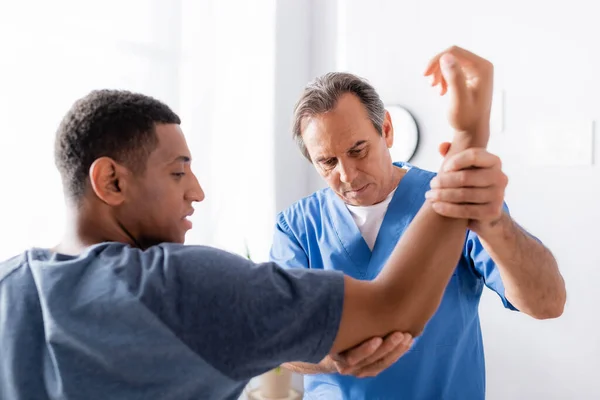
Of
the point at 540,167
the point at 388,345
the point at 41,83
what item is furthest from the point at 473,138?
the point at 41,83

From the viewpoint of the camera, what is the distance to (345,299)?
0.74m

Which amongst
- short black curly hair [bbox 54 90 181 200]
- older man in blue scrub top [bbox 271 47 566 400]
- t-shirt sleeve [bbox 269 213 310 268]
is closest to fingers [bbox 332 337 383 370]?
older man in blue scrub top [bbox 271 47 566 400]

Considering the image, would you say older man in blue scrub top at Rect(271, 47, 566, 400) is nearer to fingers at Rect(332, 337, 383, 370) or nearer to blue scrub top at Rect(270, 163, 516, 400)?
blue scrub top at Rect(270, 163, 516, 400)

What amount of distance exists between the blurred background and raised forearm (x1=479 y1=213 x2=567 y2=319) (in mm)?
859

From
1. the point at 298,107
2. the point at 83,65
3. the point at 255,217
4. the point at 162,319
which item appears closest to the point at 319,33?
the point at 255,217

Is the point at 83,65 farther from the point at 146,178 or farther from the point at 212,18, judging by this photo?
the point at 146,178

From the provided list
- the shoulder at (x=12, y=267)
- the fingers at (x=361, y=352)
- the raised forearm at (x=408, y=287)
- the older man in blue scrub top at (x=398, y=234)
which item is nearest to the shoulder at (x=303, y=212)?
the older man in blue scrub top at (x=398, y=234)

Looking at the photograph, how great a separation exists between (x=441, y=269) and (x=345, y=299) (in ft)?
0.58

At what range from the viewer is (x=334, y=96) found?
1.37m

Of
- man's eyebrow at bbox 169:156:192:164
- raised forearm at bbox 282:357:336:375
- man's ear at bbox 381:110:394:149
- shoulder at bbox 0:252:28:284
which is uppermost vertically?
man's ear at bbox 381:110:394:149

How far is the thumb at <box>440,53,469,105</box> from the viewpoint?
2.99 ft

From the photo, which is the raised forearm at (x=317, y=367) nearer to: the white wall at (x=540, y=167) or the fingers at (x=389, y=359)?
the fingers at (x=389, y=359)

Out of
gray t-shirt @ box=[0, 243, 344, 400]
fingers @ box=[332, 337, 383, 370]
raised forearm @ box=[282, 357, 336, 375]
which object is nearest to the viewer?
gray t-shirt @ box=[0, 243, 344, 400]

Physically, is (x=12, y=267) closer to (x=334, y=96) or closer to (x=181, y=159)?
(x=181, y=159)
